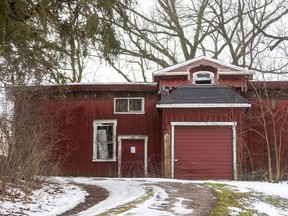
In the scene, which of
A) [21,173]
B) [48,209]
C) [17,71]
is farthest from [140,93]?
[48,209]

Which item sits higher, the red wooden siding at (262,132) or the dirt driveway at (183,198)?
the red wooden siding at (262,132)

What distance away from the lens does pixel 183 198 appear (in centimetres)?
1080

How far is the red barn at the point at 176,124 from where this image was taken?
19.7 meters

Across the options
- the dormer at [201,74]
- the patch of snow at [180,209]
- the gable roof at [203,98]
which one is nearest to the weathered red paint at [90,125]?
the dormer at [201,74]

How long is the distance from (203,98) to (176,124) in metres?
1.67

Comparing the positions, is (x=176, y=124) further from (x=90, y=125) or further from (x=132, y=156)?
(x=90, y=125)

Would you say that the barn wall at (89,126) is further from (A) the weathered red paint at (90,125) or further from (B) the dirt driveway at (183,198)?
(B) the dirt driveway at (183,198)

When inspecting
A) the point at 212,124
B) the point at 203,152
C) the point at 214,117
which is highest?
the point at 214,117

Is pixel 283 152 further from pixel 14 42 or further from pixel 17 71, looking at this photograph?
pixel 14 42

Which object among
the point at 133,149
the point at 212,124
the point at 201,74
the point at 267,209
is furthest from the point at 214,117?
the point at 267,209

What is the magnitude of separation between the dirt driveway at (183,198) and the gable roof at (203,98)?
257 inches

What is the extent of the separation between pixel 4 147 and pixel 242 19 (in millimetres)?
26488

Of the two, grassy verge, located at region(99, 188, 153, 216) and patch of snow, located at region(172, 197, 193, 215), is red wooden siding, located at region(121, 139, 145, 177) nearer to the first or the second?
grassy verge, located at region(99, 188, 153, 216)

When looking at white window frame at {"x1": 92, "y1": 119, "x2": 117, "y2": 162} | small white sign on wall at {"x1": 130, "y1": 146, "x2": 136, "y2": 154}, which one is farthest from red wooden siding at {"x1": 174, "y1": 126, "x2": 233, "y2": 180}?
Answer: white window frame at {"x1": 92, "y1": 119, "x2": 117, "y2": 162}
